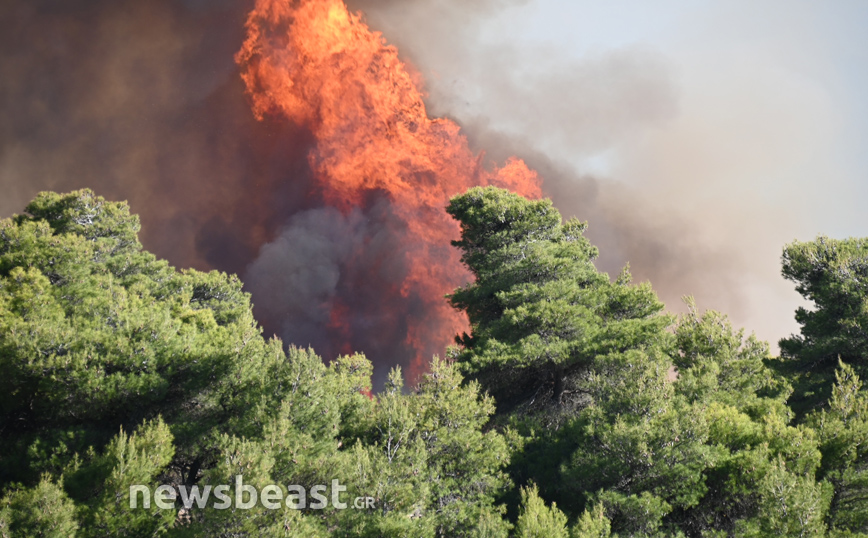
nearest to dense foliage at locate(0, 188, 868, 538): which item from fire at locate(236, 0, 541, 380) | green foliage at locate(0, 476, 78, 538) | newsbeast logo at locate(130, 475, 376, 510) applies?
green foliage at locate(0, 476, 78, 538)

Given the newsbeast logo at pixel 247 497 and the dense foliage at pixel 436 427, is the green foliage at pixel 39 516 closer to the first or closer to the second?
the dense foliage at pixel 436 427

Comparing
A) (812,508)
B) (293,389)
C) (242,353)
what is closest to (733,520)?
(812,508)

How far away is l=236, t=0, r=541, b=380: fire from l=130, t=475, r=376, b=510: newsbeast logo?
5207 cm

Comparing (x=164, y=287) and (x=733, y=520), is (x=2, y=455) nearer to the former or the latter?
(x=164, y=287)

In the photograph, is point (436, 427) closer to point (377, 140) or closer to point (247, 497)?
point (247, 497)

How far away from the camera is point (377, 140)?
76.0 metres

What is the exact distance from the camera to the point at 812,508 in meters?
16.8

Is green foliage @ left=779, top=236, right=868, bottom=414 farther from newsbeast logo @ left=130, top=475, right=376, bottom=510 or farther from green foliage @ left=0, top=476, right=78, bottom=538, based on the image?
green foliage @ left=0, top=476, right=78, bottom=538

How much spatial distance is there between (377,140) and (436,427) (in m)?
60.0

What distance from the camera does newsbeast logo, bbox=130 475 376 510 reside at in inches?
654

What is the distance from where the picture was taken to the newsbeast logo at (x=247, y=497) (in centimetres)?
1661

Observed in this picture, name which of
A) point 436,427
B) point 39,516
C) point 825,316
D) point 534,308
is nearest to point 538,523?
point 436,427

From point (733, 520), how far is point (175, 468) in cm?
2331

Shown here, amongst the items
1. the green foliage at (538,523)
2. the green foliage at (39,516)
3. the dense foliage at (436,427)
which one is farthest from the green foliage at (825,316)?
the green foliage at (39,516)
